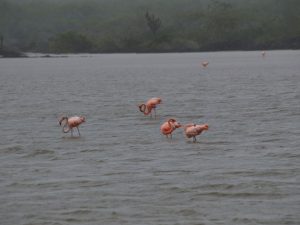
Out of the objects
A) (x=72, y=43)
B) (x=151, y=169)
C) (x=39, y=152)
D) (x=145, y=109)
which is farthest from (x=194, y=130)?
(x=72, y=43)

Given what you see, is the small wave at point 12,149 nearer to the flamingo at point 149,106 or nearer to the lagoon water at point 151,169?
the lagoon water at point 151,169

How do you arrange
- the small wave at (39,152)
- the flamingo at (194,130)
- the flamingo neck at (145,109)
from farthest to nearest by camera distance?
the flamingo neck at (145,109)
the flamingo at (194,130)
the small wave at (39,152)

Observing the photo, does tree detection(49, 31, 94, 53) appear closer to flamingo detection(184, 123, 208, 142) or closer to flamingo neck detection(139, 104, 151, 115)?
flamingo neck detection(139, 104, 151, 115)

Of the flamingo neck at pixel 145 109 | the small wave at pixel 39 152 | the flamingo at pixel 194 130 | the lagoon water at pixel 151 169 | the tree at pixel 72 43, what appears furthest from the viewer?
the tree at pixel 72 43

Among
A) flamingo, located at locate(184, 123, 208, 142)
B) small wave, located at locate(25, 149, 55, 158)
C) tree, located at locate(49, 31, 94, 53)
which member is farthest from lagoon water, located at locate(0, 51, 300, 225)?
tree, located at locate(49, 31, 94, 53)

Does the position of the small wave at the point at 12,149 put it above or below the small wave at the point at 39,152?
above

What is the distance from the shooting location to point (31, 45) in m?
199

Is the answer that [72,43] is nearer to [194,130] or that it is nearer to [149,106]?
[149,106]

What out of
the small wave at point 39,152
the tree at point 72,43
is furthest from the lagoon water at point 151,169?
the tree at point 72,43

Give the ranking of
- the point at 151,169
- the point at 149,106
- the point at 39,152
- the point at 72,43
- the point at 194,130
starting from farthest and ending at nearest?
the point at 72,43 → the point at 149,106 → the point at 194,130 → the point at 39,152 → the point at 151,169

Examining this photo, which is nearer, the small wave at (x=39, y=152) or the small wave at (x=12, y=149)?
the small wave at (x=39, y=152)

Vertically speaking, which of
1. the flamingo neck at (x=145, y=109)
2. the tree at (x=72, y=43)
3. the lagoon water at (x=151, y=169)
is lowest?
the lagoon water at (x=151, y=169)

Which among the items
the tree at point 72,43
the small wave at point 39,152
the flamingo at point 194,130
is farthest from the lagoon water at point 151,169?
the tree at point 72,43

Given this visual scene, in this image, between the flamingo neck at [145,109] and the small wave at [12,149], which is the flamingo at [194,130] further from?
the flamingo neck at [145,109]
